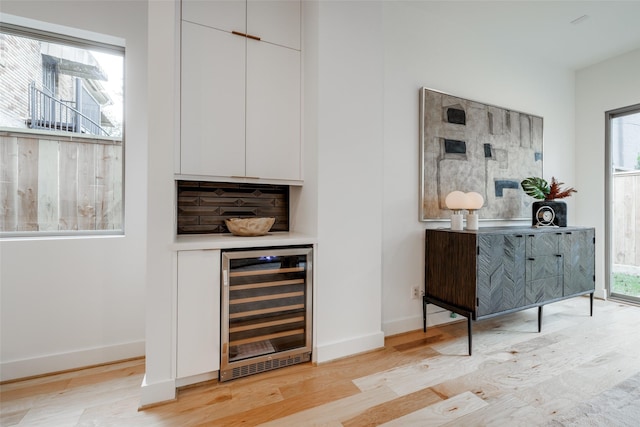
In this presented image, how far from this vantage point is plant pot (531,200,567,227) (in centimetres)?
283

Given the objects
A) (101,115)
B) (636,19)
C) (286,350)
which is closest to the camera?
(286,350)

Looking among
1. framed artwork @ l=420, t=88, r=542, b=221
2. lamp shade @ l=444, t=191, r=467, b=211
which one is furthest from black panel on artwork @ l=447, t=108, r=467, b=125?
lamp shade @ l=444, t=191, r=467, b=211

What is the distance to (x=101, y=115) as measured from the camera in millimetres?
2027

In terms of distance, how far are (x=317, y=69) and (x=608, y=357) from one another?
2.94 metres

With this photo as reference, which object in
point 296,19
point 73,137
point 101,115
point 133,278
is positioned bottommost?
point 133,278

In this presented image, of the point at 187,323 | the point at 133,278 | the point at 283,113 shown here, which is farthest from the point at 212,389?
→ the point at 283,113

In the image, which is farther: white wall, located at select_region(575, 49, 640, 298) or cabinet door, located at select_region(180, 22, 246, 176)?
white wall, located at select_region(575, 49, 640, 298)

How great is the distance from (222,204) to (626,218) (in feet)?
14.8

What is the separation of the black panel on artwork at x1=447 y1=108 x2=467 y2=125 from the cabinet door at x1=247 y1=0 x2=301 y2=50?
5.04 feet

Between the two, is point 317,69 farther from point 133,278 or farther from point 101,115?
point 133,278

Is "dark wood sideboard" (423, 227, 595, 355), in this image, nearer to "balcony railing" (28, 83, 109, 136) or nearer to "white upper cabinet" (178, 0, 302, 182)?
"white upper cabinet" (178, 0, 302, 182)

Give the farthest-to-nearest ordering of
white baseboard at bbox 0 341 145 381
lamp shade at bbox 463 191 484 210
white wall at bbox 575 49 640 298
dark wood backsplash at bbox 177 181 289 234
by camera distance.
Answer: white wall at bbox 575 49 640 298 → lamp shade at bbox 463 191 484 210 → dark wood backsplash at bbox 177 181 289 234 → white baseboard at bbox 0 341 145 381

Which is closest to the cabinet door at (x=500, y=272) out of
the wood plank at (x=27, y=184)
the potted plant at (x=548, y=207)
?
the potted plant at (x=548, y=207)

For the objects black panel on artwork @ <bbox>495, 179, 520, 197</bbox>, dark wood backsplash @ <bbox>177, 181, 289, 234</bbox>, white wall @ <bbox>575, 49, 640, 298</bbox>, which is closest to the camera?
dark wood backsplash @ <bbox>177, 181, 289, 234</bbox>
